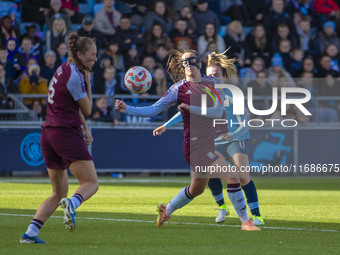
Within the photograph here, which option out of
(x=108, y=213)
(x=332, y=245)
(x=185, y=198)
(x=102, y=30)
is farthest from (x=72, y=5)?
(x=332, y=245)

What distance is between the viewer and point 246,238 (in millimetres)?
9047

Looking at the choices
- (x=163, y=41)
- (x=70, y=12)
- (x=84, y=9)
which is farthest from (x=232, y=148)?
(x=84, y=9)

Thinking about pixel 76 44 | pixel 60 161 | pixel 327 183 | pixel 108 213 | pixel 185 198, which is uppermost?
pixel 76 44

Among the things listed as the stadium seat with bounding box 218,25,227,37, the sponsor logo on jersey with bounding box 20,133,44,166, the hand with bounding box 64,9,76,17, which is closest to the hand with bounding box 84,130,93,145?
the sponsor logo on jersey with bounding box 20,133,44,166

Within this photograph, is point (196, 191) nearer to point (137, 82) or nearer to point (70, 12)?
point (137, 82)

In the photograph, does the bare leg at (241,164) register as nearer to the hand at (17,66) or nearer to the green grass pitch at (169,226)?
the green grass pitch at (169,226)

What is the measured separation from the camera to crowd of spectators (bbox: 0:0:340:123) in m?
21.4

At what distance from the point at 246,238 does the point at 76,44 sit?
282 centimetres

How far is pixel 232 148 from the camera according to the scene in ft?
36.0

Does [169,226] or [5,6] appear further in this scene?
[5,6]

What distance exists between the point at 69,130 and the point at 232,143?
3.31 meters

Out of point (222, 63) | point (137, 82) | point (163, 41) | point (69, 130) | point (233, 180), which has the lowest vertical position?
point (233, 180)

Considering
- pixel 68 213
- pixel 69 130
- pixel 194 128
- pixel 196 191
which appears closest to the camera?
pixel 68 213

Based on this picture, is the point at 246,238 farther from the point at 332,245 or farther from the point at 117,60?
the point at 117,60
